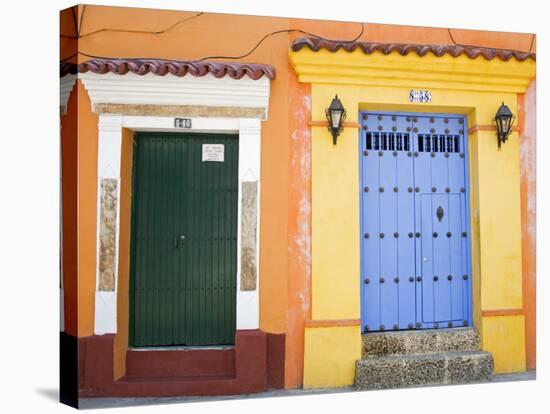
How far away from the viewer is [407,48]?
3.42 m

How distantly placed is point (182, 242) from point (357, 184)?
154 centimetres

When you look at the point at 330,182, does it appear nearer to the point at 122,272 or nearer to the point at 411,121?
the point at 411,121

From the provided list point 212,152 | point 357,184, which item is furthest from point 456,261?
point 212,152

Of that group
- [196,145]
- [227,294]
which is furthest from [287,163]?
[227,294]

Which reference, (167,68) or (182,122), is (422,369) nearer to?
(182,122)

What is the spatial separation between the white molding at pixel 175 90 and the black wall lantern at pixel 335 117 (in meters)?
0.52

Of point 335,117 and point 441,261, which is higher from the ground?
point 335,117

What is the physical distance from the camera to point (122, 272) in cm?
336

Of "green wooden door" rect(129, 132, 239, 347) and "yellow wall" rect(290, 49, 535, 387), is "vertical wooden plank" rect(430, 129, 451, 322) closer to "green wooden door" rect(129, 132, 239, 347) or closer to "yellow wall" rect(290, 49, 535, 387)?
"yellow wall" rect(290, 49, 535, 387)

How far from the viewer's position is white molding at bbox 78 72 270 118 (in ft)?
10.7

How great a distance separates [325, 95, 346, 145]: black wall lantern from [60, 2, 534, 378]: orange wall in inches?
8.0

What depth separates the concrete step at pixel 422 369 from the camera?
11.1 ft

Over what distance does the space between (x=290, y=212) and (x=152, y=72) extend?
1.53 metres

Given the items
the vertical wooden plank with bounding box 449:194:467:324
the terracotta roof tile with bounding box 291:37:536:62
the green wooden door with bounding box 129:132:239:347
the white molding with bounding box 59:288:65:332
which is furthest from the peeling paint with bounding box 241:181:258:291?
the vertical wooden plank with bounding box 449:194:467:324
